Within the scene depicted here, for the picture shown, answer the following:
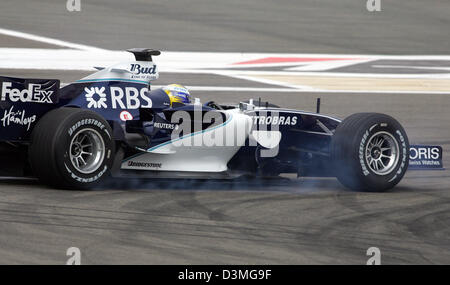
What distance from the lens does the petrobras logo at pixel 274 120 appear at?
9953 mm

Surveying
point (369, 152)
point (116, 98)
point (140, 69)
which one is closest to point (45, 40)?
point (140, 69)

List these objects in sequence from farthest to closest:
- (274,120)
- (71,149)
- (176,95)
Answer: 1. (176,95)
2. (274,120)
3. (71,149)

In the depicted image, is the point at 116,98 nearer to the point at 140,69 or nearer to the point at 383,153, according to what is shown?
the point at 140,69

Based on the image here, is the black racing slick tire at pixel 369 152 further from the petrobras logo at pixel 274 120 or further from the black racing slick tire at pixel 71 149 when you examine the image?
the black racing slick tire at pixel 71 149

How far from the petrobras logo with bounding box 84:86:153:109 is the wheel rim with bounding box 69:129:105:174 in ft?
2.17

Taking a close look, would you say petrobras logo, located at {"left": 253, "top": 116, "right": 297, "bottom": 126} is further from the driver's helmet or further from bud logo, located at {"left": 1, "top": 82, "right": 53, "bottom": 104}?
bud logo, located at {"left": 1, "top": 82, "right": 53, "bottom": 104}

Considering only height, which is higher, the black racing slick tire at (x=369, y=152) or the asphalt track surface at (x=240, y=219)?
the black racing slick tire at (x=369, y=152)

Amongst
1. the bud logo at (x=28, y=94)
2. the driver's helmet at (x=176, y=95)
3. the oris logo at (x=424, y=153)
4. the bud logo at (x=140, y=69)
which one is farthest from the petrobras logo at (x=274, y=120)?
the bud logo at (x=28, y=94)

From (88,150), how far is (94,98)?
0.78 meters

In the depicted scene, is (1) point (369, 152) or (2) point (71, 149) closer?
(2) point (71, 149)

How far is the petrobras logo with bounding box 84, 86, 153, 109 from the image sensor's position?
967 cm

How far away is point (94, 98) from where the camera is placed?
9.67 meters

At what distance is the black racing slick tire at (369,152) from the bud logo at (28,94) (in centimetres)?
311
